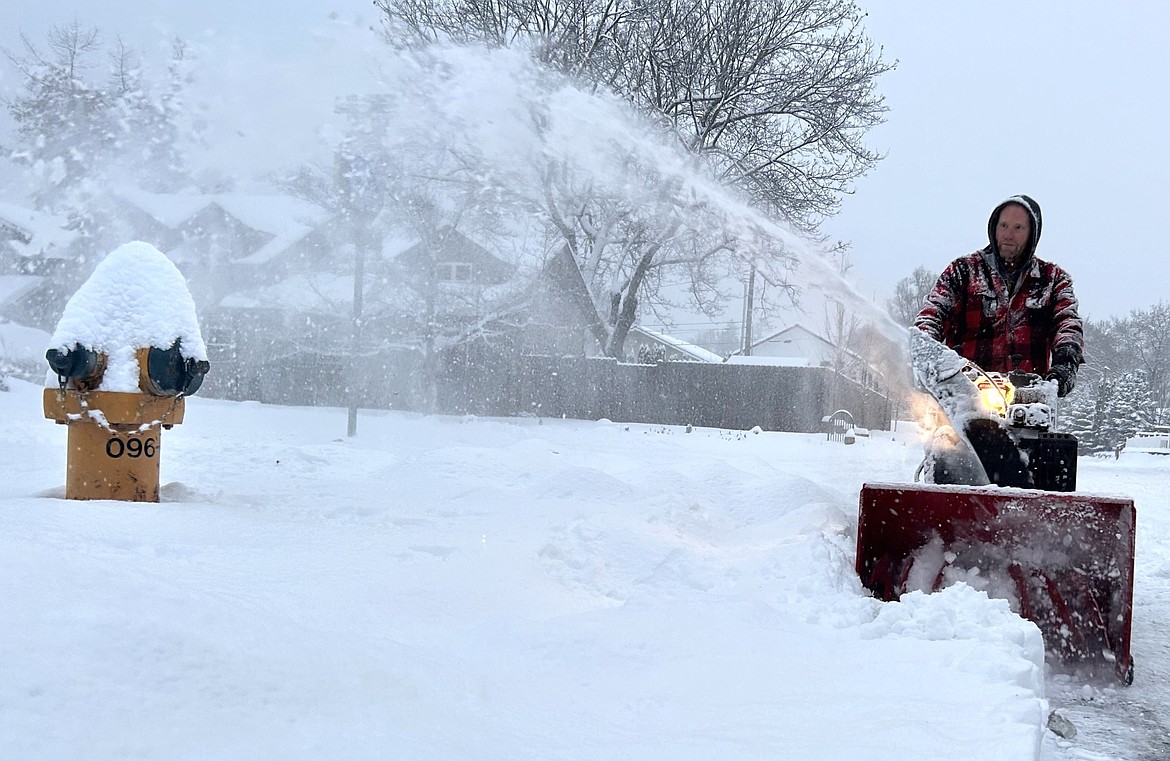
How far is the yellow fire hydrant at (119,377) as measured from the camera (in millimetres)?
4348

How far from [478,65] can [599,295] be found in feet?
36.8

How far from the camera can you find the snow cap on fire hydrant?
14.3ft

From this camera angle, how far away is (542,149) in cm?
975

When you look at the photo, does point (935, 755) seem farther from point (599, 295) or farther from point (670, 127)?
point (599, 295)

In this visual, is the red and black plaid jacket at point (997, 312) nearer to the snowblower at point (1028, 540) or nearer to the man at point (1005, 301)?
the man at point (1005, 301)

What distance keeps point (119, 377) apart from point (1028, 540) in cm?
405

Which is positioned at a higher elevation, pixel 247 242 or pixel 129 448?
pixel 247 242

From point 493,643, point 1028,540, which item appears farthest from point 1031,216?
point 493,643

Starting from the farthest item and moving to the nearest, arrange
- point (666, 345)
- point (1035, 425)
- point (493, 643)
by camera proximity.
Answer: point (666, 345) → point (1035, 425) → point (493, 643)

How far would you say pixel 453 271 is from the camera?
19.7 m

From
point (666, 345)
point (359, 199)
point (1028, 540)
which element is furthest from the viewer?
point (666, 345)

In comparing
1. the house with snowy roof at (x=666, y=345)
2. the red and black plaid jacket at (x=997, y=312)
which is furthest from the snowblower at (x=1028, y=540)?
the house with snowy roof at (x=666, y=345)

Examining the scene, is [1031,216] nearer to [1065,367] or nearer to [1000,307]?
[1000,307]

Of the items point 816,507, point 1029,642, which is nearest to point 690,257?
point 816,507
